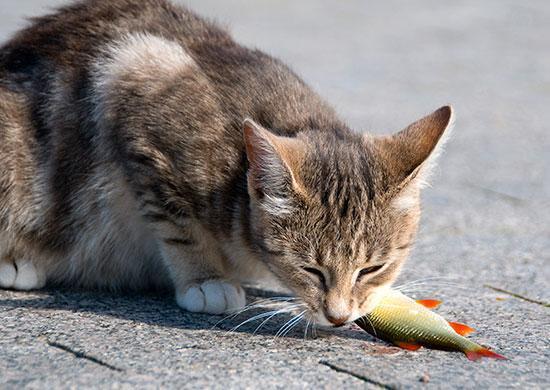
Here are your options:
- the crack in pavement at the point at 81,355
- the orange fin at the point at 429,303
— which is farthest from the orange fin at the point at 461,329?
the crack in pavement at the point at 81,355

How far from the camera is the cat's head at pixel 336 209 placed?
385 centimetres

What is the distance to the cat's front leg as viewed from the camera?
14.0 ft

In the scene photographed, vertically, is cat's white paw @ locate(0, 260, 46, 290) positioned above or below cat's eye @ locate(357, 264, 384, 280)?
below

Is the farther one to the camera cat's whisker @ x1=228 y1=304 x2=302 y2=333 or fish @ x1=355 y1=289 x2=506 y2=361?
cat's whisker @ x1=228 y1=304 x2=302 y2=333

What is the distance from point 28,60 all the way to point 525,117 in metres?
5.56

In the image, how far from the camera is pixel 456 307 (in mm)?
4547

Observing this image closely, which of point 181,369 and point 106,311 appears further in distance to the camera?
point 106,311

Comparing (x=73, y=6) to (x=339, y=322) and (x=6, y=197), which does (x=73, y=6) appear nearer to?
(x=6, y=197)

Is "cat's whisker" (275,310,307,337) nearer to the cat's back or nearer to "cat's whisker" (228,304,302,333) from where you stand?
"cat's whisker" (228,304,302,333)

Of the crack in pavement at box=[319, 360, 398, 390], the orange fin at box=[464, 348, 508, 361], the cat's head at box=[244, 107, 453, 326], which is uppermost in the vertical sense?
the cat's head at box=[244, 107, 453, 326]

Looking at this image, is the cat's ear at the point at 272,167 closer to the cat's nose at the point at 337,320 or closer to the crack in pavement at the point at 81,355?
the cat's nose at the point at 337,320

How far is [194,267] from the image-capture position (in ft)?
14.3

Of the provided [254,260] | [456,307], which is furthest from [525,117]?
[254,260]

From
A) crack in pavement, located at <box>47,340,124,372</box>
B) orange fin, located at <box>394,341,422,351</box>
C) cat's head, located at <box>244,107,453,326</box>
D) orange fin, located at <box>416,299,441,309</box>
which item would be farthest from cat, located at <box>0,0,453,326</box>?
crack in pavement, located at <box>47,340,124,372</box>
